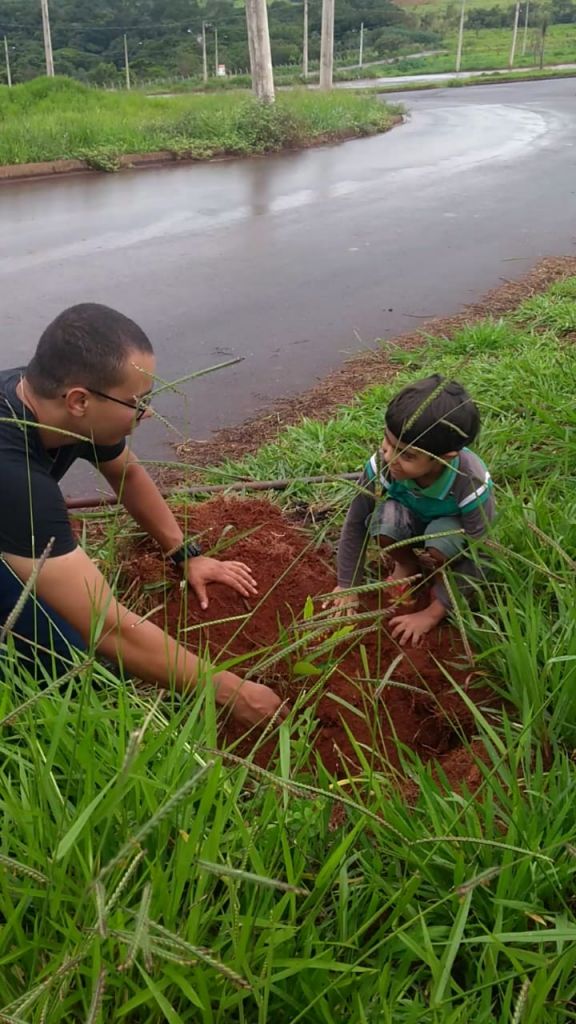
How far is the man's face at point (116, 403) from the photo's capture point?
238cm

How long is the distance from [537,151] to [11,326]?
11.5 meters

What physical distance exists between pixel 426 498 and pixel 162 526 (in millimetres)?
911

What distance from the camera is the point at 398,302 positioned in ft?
22.4

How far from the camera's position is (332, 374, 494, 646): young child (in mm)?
2621

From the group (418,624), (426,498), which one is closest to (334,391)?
(426,498)

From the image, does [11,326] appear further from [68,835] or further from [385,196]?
[385,196]

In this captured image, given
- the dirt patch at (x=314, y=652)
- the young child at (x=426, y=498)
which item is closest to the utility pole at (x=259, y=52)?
the dirt patch at (x=314, y=652)

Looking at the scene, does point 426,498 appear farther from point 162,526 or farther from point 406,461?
point 162,526

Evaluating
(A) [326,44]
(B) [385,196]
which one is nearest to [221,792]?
(B) [385,196]

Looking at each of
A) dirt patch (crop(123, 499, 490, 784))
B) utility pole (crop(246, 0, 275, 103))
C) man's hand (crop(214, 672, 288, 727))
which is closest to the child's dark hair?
dirt patch (crop(123, 499, 490, 784))

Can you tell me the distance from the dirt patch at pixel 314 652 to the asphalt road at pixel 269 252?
0.64 m

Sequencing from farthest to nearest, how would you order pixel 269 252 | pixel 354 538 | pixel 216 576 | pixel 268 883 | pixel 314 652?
pixel 269 252
pixel 216 576
pixel 354 538
pixel 314 652
pixel 268 883

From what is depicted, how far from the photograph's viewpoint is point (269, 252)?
8.21 meters

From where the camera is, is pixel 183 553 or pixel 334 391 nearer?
pixel 183 553
